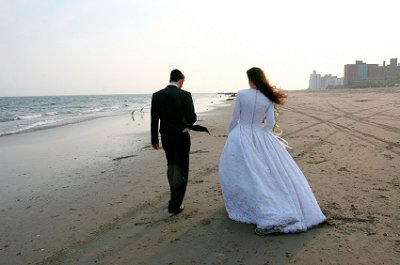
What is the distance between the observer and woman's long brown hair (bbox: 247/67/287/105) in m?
4.12

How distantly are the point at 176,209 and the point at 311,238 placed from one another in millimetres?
1832

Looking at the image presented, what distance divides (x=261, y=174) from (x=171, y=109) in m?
1.51

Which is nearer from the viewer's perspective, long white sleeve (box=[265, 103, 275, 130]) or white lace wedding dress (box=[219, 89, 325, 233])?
white lace wedding dress (box=[219, 89, 325, 233])

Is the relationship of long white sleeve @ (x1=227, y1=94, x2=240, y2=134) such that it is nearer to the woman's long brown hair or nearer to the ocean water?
the woman's long brown hair

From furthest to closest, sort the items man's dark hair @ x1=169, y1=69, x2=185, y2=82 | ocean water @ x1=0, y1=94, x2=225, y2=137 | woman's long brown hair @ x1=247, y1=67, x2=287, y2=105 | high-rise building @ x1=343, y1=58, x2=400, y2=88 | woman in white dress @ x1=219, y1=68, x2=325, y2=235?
high-rise building @ x1=343, y1=58, x2=400, y2=88, ocean water @ x1=0, y1=94, x2=225, y2=137, man's dark hair @ x1=169, y1=69, x2=185, y2=82, woman's long brown hair @ x1=247, y1=67, x2=287, y2=105, woman in white dress @ x1=219, y1=68, x2=325, y2=235

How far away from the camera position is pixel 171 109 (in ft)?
15.0

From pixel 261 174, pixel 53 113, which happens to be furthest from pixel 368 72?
pixel 261 174

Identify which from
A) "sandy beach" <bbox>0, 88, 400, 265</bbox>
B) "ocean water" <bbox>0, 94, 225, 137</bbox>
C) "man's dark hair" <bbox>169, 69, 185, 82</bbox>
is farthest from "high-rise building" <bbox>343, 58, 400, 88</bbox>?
"man's dark hair" <bbox>169, 69, 185, 82</bbox>

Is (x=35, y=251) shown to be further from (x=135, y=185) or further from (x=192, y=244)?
(x=135, y=185)

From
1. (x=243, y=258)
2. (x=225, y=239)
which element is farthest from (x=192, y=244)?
(x=243, y=258)

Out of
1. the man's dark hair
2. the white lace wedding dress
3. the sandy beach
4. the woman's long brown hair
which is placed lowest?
the sandy beach

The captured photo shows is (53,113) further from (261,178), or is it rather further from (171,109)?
(261,178)

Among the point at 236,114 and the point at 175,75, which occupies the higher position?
the point at 175,75

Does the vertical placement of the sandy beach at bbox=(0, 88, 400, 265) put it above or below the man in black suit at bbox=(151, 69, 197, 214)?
below
